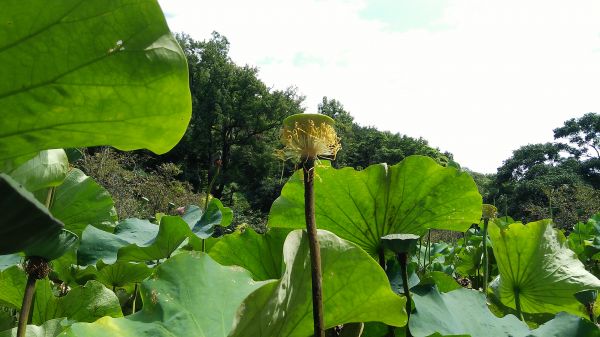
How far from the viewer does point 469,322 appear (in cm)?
67

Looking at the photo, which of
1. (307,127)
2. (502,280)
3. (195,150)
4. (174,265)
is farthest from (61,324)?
(195,150)

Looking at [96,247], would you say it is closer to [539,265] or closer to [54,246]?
[54,246]

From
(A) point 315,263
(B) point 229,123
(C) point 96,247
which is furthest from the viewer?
(B) point 229,123

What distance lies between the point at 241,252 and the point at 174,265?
28 cm

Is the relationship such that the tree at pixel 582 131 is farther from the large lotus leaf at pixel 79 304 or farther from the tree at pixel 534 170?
the large lotus leaf at pixel 79 304

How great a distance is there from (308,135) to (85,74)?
0.21 meters

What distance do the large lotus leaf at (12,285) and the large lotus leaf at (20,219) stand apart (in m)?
0.77

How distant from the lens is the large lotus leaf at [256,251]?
30.5 inches

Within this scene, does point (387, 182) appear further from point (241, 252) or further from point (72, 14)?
point (72, 14)

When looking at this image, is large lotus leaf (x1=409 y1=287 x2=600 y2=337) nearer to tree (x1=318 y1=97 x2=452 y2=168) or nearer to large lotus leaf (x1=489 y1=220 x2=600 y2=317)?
large lotus leaf (x1=489 y1=220 x2=600 y2=317)

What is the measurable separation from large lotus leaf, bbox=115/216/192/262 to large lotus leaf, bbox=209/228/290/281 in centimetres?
25

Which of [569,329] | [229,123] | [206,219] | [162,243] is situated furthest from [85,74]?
[229,123]

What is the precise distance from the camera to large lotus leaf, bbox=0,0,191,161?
0.27 meters

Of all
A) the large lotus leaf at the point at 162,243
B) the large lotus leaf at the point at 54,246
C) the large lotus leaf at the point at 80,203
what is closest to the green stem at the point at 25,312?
the large lotus leaf at the point at 54,246
